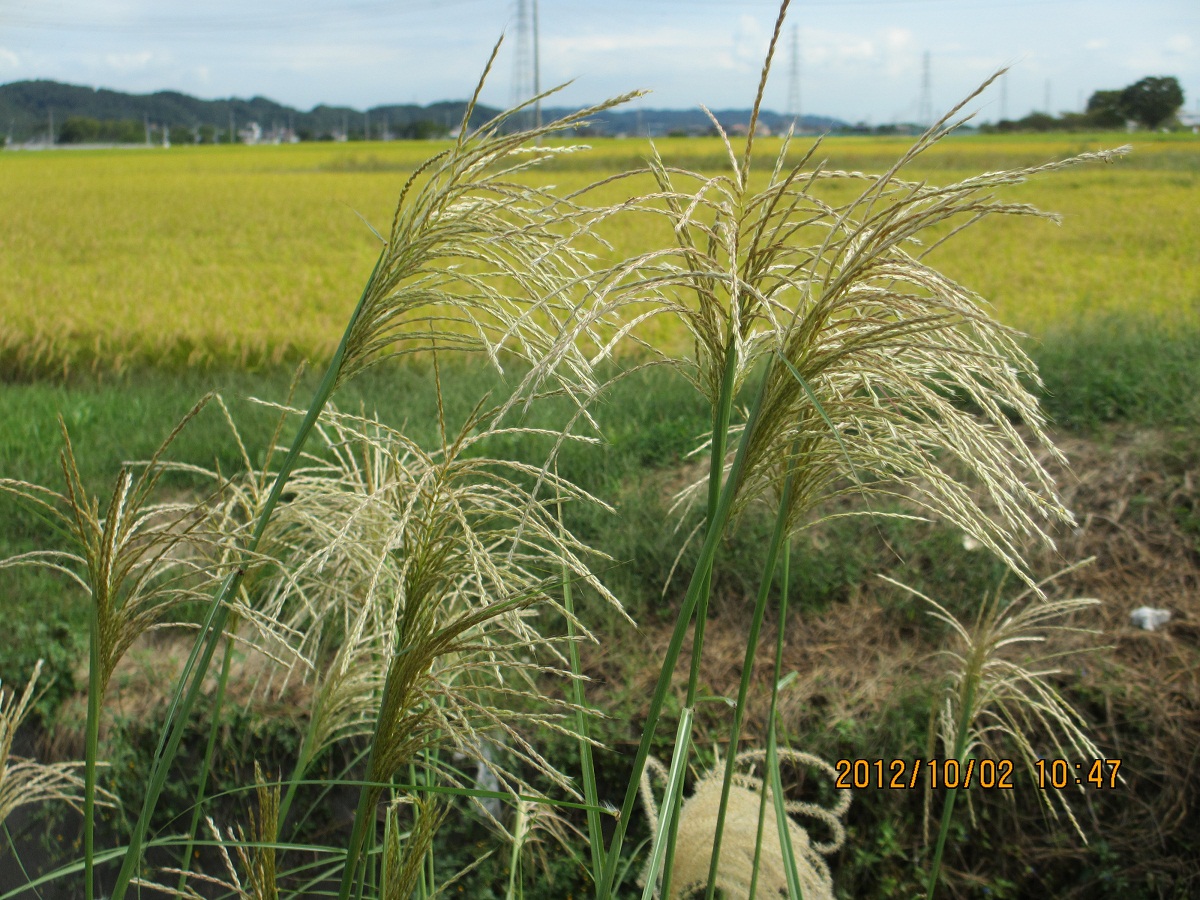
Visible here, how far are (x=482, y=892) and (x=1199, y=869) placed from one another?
2095 millimetres


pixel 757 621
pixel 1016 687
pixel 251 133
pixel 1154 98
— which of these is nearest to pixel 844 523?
pixel 1016 687

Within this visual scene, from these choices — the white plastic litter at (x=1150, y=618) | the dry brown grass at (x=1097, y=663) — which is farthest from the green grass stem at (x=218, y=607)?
the white plastic litter at (x=1150, y=618)

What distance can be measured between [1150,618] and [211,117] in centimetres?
4292

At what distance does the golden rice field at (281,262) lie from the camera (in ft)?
23.1

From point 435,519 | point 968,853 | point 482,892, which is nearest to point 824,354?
point 435,519

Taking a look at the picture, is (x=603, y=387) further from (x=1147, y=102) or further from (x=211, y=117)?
(x=211, y=117)

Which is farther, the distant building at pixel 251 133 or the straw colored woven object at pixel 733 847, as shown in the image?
the distant building at pixel 251 133

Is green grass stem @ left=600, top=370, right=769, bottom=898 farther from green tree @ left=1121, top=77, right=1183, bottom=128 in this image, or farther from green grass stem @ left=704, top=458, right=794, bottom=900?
green tree @ left=1121, top=77, right=1183, bottom=128

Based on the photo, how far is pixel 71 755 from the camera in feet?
10.0

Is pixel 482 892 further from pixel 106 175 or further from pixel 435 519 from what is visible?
pixel 106 175

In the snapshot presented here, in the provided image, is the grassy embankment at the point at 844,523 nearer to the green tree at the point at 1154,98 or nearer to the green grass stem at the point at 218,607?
the green grass stem at the point at 218,607

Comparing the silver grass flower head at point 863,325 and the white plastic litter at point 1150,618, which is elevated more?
the silver grass flower head at point 863,325

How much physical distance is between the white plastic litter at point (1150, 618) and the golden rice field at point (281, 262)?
1554 millimetres

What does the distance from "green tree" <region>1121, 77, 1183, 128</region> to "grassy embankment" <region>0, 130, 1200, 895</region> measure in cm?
264
